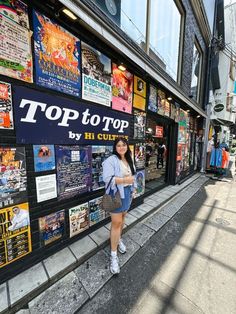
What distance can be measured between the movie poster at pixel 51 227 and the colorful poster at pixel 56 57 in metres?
1.71

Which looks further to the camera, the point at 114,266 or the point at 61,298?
the point at 114,266

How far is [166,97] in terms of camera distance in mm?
4477

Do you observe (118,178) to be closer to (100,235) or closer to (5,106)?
(100,235)

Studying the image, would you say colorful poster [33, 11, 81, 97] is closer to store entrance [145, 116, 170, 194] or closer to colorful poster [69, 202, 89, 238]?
colorful poster [69, 202, 89, 238]

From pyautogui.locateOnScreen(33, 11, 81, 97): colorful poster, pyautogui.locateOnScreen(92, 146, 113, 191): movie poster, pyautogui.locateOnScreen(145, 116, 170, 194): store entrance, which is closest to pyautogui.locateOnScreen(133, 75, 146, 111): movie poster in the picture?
pyautogui.locateOnScreen(145, 116, 170, 194): store entrance

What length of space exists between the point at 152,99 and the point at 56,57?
2578 millimetres

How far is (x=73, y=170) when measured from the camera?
7.39 ft

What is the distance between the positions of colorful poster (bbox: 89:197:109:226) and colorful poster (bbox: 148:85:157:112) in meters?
2.59

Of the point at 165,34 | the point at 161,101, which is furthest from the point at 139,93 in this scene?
the point at 165,34

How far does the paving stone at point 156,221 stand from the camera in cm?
298

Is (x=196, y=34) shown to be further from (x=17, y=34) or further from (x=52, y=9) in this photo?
(x=17, y=34)

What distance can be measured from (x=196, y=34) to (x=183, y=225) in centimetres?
724

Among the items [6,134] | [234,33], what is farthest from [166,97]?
[234,33]

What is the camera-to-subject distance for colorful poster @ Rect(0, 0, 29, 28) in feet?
4.93
